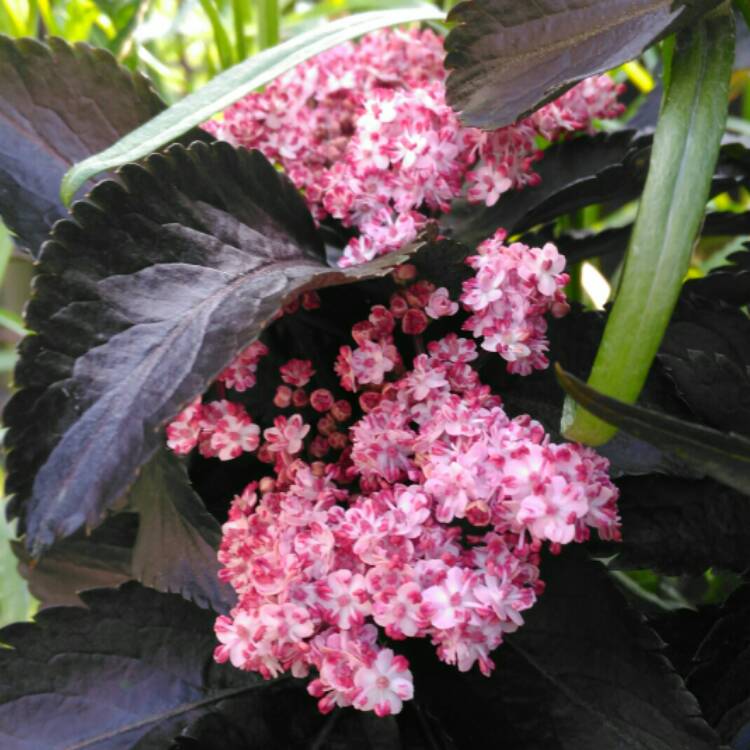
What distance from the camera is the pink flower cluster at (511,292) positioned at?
15.2 inches

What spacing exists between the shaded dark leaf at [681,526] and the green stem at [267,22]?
18.7 inches

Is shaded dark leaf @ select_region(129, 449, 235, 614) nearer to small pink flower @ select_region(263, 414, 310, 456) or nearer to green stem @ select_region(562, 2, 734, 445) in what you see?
small pink flower @ select_region(263, 414, 310, 456)

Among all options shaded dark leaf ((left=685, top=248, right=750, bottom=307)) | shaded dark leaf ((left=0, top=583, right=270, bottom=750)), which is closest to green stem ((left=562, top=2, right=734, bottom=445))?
shaded dark leaf ((left=685, top=248, right=750, bottom=307))

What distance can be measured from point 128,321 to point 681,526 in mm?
271

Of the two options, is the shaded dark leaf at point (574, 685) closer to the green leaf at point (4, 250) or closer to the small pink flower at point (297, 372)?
the small pink flower at point (297, 372)

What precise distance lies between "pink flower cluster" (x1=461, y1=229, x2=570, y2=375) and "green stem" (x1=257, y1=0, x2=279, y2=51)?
42 cm

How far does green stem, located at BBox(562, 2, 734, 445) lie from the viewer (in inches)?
13.7

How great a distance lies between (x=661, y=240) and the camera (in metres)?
0.36

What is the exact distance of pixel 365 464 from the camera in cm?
39

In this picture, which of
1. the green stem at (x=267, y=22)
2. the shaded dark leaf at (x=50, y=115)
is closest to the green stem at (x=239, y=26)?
the green stem at (x=267, y=22)

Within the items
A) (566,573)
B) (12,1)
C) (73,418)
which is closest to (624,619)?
(566,573)

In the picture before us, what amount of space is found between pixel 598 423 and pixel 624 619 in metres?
0.12

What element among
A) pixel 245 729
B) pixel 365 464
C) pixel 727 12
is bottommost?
pixel 245 729

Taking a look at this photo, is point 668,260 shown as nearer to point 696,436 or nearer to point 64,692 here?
point 696,436
